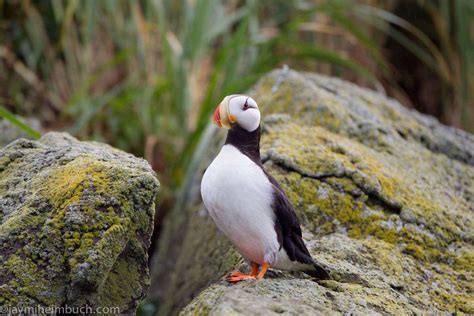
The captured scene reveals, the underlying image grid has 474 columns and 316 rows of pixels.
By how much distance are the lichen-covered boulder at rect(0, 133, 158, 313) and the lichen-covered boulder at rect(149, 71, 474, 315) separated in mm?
265

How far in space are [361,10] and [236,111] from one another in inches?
128

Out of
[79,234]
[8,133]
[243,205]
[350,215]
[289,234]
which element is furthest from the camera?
[8,133]

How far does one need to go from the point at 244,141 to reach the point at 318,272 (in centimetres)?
51

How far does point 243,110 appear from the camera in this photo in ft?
7.43

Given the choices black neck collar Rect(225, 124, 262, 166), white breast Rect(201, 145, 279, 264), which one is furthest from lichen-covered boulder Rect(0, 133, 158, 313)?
black neck collar Rect(225, 124, 262, 166)

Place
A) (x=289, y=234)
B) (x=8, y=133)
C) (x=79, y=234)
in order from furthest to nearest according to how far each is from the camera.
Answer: (x=8, y=133), (x=289, y=234), (x=79, y=234)

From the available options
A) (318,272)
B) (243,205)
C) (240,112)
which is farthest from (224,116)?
(318,272)

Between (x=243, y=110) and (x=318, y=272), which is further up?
(x=243, y=110)

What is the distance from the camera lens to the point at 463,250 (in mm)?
2635

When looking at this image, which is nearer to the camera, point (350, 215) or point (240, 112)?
point (240, 112)

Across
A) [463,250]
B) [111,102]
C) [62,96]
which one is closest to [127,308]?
[463,250]

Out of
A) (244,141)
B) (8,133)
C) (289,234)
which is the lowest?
(8,133)

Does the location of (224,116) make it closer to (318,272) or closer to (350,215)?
(318,272)

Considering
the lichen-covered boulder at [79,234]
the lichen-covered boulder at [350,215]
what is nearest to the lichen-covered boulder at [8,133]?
the lichen-covered boulder at [350,215]
